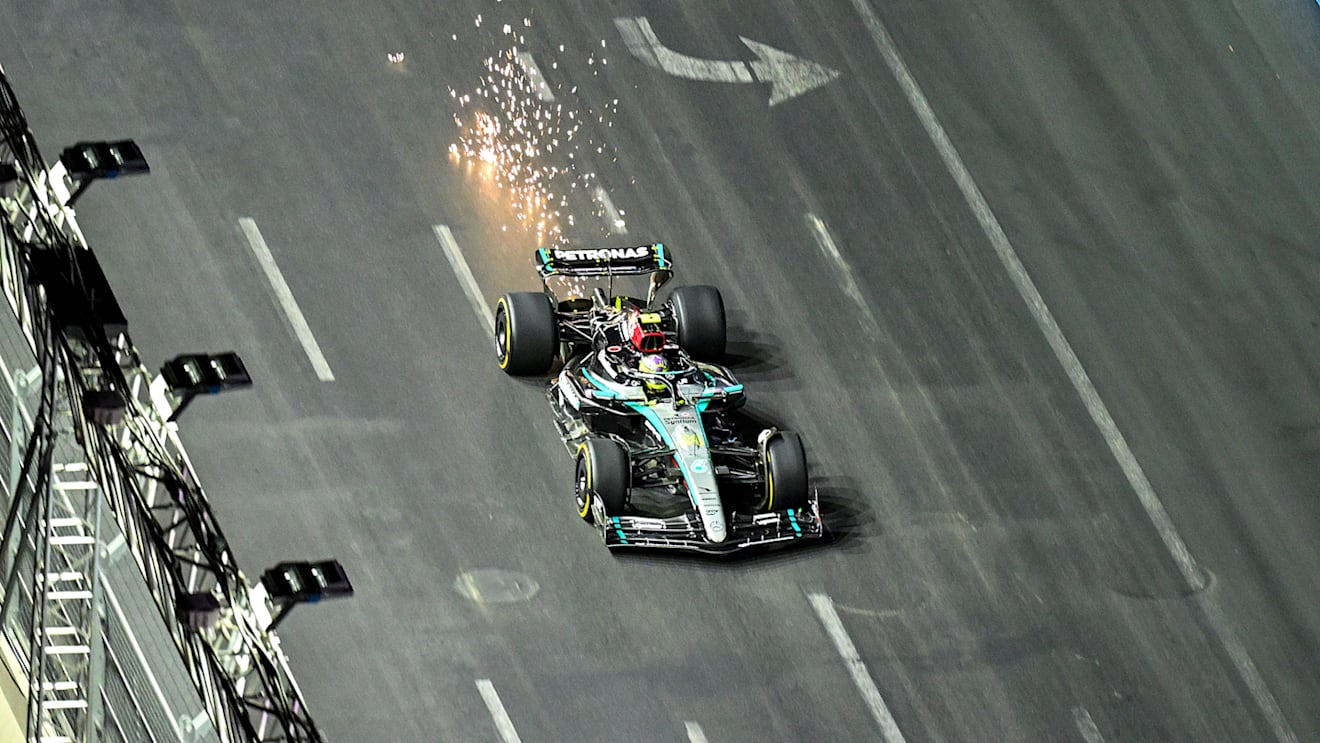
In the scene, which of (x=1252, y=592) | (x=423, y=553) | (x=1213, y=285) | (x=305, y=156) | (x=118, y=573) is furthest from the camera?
(x=1213, y=285)

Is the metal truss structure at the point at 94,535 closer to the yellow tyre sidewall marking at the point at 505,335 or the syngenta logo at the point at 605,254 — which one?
the yellow tyre sidewall marking at the point at 505,335

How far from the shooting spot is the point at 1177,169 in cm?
2608

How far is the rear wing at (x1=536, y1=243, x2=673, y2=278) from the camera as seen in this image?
21.0 metres

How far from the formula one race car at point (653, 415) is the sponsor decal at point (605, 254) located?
0.01 metres

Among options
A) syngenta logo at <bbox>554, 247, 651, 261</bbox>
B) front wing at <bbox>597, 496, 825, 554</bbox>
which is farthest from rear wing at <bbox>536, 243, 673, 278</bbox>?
front wing at <bbox>597, 496, 825, 554</bbox>

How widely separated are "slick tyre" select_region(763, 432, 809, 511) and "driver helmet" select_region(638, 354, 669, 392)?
1.16m

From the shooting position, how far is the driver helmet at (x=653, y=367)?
65.2 ft

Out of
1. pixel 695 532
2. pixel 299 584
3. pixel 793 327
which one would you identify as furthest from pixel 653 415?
pixel 299 584

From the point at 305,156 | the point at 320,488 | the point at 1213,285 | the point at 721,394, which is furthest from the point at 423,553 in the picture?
the point at 1213,285

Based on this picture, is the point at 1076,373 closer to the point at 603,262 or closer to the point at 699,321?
the point at 699,321

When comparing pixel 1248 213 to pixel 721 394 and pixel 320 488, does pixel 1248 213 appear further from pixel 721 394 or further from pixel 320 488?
pixel 320 488

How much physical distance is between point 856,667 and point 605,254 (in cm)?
483

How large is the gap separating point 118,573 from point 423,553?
8.12 meters

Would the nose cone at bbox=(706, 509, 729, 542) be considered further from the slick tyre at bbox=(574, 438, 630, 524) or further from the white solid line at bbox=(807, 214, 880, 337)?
the white solid line at bbox=(807, 214, 880, 337)
